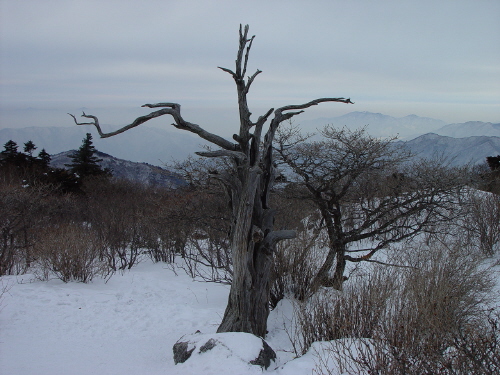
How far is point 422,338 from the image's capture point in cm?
372

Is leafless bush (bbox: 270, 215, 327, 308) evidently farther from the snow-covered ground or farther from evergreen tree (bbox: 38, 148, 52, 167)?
evergreen tree (bbox: 38, 148, 52, 167)

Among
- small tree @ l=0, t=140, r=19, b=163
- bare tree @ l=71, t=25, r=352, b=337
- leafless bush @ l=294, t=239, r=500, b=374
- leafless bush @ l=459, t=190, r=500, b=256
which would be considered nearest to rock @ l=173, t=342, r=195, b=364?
bare tree @ l=71, t=25, r=352, b=337

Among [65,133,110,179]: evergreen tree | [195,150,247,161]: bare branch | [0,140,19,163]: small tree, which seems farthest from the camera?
[65,133,110,179]: evergreen tree

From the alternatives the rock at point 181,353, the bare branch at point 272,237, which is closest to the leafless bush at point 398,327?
the bare branch at point 272,237

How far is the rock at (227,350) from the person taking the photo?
4.49m

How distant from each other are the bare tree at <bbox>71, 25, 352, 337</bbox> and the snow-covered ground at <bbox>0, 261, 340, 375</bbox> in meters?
0.81

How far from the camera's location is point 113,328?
23.3 ft

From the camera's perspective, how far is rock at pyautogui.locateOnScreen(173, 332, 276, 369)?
4492mm

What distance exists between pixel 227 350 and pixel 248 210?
1.97 meters

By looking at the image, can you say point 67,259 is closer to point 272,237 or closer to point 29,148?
point 272,237

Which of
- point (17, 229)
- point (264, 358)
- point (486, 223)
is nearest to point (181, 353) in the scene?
point (264, 358)

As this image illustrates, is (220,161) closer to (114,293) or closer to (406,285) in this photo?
(114,293)

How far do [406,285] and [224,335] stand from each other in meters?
2.73

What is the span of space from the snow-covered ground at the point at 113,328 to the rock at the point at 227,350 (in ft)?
0.20
